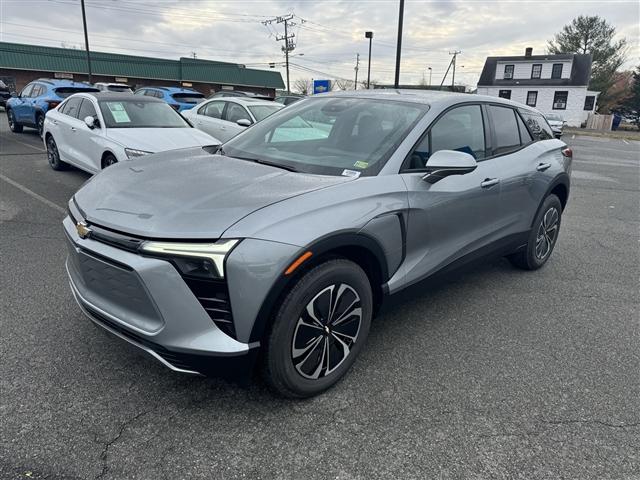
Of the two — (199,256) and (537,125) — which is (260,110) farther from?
(199,256)

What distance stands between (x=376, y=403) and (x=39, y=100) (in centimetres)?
1335

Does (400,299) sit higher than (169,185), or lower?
lower

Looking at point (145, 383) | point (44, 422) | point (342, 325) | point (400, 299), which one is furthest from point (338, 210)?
point (44, 422)

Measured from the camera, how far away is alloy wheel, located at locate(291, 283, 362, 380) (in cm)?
243

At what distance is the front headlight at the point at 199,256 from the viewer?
6.86 ft

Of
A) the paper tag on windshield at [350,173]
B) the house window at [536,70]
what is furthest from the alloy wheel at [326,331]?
the house window at [536,70]

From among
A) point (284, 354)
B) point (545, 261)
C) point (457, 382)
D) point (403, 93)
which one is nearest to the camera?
point (284, 354)

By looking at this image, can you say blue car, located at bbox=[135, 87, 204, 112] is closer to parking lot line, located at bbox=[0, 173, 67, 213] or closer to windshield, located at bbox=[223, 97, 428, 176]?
parking lot line, located at bbox=[0, 173, 67, 213]

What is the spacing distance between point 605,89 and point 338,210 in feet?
216

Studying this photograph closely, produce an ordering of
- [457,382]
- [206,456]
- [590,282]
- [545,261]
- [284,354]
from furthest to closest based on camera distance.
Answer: [545,261]
[590,282]
[457,382]
[284,354]
[206,456]

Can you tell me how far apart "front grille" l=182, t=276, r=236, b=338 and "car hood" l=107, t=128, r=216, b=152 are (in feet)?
15.7

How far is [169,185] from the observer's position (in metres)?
2.60

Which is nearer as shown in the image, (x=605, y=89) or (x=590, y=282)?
(x=590, y=282)

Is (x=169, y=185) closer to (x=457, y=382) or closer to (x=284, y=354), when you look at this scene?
(x=284, y=354)
